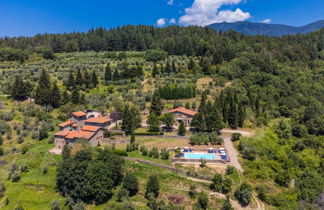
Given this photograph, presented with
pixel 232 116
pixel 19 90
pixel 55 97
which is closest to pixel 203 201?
pixel 232 116

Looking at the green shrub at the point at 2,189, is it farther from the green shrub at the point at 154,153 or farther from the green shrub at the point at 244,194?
the green shrub at the point at 244,194

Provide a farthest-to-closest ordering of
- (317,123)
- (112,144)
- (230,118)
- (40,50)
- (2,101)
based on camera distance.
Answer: (40,50)
(2,101)
(317,123)
(230,118)
(112,144)

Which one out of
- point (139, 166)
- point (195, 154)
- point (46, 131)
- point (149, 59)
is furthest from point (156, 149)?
point (149, 59)

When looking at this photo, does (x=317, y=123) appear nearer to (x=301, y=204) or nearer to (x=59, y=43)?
(x=301, y=204)

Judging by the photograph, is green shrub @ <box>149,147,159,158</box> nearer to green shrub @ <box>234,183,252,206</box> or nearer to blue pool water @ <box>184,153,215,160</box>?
blue pool water @ <box>184,153,215,160</box>

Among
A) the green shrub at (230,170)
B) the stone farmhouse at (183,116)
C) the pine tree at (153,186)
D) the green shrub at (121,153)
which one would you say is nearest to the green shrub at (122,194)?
the pine tree at (153,186)
